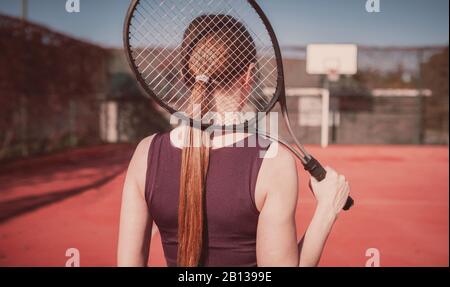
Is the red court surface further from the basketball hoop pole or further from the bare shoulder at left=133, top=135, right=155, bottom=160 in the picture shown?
the basketball hoop pole

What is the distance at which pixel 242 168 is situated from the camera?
3.37 feet

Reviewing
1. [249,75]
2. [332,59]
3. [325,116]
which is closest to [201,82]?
[249,75]

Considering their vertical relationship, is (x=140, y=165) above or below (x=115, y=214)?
above

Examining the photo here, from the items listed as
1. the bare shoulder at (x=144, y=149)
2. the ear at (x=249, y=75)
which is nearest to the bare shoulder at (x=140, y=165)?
the bare shoulder at (x=144, y=149)

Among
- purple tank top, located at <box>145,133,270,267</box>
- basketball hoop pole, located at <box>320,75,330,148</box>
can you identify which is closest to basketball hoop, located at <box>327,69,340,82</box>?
basketball hoop pole, located at <box>320,75,330,148</box>

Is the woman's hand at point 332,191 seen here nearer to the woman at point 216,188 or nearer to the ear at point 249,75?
the woman at point 216,188

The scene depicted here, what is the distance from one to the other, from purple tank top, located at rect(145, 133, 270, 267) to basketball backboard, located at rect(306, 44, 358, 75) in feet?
33.5

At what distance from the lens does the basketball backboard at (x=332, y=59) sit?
10.9 meters

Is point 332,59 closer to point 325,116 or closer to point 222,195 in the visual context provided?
point 325,116

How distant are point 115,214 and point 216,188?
354 centimetres

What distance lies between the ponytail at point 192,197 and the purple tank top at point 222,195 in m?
0.02

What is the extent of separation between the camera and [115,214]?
4395mm

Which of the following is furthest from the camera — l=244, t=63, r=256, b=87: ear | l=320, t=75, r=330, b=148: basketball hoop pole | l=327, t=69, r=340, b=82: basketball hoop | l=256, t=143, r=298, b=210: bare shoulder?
l=327, t=69, r=340, b=82: basketball hoop

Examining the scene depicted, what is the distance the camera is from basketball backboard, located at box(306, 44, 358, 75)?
10.9 meters
